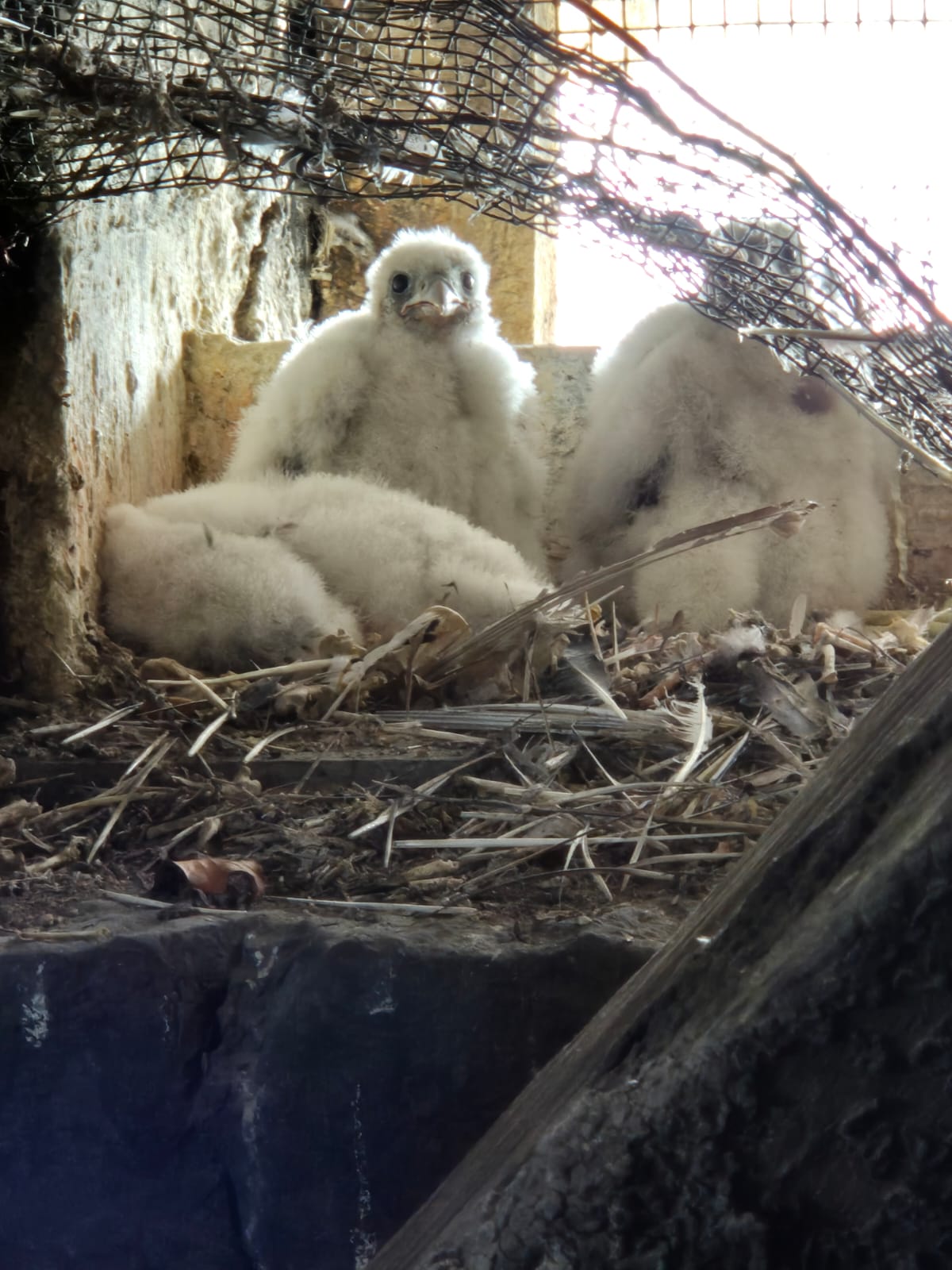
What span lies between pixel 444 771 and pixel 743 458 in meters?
2.02

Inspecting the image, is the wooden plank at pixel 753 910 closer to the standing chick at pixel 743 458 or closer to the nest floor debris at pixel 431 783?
the nest floor debris at pixel 431 783

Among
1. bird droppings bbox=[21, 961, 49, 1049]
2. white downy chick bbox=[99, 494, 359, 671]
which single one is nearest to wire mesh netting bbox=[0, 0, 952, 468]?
white downy chick bbox=[99, 494, 359, 671]

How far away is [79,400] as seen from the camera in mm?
3152

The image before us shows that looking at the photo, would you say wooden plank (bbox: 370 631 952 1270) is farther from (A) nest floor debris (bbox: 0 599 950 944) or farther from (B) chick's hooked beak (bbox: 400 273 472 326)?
(B) chick's hooked beak (bbox: 400 273 472 326)

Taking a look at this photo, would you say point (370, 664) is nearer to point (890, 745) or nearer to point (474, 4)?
point (474, 4)

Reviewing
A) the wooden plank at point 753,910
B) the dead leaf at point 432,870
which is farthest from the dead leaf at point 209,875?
the wooden plank at point 753,910

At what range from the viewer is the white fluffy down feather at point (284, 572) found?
3.16 metres

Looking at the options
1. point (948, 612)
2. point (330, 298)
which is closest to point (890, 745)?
point (948, 612)

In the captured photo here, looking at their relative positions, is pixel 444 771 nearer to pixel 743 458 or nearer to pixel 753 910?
pixel 753 910

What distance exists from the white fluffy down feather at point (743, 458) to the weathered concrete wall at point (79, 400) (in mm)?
1441

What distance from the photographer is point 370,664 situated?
9.34 feet

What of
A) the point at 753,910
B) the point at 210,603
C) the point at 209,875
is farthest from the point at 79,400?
the point at 753,910

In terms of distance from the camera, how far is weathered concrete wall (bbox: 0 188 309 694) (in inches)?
117

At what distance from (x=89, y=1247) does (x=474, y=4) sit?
6.23 ft
